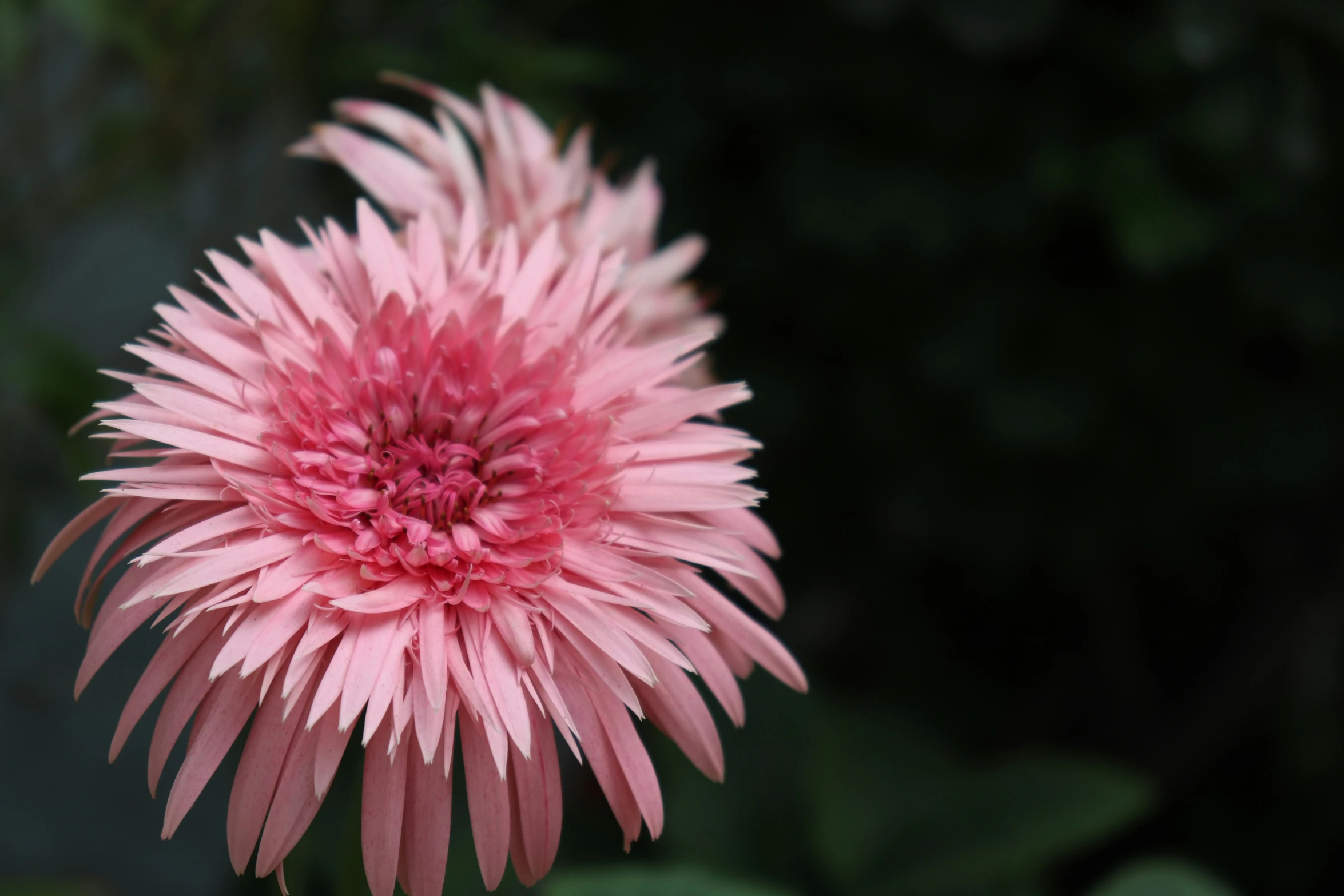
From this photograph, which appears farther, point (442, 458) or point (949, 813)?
point (949, 813)

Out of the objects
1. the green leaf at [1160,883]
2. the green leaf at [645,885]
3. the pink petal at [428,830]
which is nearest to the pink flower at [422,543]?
the pink petal at [428,830]

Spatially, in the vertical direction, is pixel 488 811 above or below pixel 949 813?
above

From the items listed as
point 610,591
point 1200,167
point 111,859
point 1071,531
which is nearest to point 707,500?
point 610,591

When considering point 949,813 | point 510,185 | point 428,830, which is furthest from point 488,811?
point 949,813

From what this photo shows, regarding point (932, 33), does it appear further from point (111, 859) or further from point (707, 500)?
point (111, 859)

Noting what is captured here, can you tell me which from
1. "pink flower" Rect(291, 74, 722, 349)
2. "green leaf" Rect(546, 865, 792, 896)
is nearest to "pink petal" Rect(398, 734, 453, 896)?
"pink flower" Rect(291, 74, 722, 349)

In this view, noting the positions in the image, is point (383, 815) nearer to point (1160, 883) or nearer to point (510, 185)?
point (510, 185)

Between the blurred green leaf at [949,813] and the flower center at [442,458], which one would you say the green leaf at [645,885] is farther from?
the flower center at [442,458]
